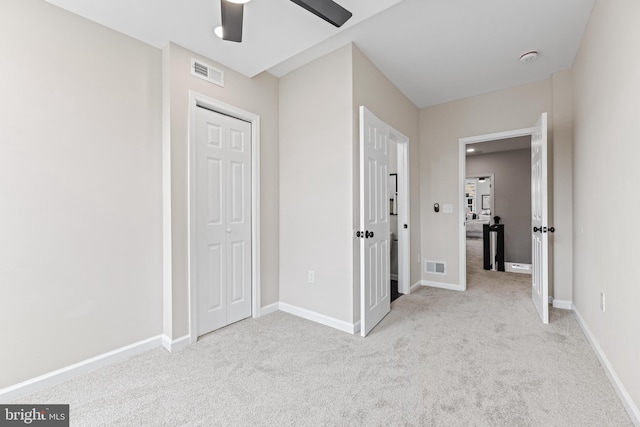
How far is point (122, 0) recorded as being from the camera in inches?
76.2

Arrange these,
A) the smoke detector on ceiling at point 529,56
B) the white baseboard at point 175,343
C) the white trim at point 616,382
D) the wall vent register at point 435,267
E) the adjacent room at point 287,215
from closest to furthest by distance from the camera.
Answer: the white trim at point 616,382
the adjacent room at point 287,215
the white baseboard at point 175,343
the smoke detector on ceiling at point 529,56
the wall vent register at point 435,267

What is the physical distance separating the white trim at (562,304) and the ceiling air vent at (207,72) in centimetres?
423

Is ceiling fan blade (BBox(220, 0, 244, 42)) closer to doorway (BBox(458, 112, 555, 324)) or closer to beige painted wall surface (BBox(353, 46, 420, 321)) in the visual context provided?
beige painted wall surface (BBox(353, 46, 420, 321))

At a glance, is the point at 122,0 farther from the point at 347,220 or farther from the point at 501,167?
the point at 501,167

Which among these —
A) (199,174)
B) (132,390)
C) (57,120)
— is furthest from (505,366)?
A: (57,120)

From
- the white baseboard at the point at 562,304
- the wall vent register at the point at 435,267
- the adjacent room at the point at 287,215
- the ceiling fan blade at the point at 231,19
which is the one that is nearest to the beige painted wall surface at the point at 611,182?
the adjacent room at the point at 287,215

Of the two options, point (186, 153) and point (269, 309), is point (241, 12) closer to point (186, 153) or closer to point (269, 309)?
point (186, 153)

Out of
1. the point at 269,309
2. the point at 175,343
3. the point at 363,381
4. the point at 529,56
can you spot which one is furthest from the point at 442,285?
the point at 175,343

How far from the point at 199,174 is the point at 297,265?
4.38 ft

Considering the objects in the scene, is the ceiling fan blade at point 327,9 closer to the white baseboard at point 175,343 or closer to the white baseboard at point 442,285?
the white baseboard at point 175,343

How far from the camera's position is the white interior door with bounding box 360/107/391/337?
2.58 metres

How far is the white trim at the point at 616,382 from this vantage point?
153 cm

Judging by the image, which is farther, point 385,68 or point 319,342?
point 385,68

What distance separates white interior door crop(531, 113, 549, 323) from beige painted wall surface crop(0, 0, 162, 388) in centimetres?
350
